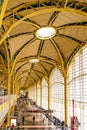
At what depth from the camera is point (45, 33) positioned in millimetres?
30875

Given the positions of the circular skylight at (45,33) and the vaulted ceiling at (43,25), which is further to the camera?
the circular skylight at (45,33)

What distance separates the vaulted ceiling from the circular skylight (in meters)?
0.62

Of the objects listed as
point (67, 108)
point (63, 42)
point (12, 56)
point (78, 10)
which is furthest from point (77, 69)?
point (78, 10)

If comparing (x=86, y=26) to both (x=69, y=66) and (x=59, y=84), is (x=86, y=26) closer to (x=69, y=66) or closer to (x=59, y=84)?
(x=69, y=66)

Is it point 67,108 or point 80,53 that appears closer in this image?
point 80,53

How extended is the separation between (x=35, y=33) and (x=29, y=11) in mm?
7817

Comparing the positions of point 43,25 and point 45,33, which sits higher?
point 43,25

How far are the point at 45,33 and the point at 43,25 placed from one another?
9.45 feet

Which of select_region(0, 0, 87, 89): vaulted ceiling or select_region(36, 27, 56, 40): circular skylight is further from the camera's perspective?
select_region(36, 27, 56, 40): circular skylight

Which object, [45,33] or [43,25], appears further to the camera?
[45,33]

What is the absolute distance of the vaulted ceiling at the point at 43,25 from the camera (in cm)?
2172

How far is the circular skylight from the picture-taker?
2935cm

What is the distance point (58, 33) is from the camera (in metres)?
31.2

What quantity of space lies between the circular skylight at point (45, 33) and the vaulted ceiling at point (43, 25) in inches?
24.3
